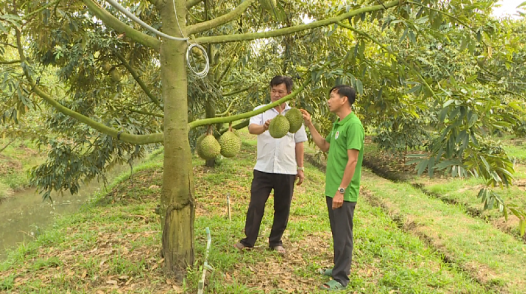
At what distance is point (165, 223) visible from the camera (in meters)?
2.77

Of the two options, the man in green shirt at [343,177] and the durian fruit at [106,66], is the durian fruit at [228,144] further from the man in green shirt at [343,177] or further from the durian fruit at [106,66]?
the durian fruit at [106,66]

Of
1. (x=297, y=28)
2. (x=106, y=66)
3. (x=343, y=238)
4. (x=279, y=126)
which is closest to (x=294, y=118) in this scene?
(x=279, y=126)

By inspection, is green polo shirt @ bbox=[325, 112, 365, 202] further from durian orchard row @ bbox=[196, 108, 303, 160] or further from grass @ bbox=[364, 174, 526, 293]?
grass @ bbox=[364, 174, 526, 293]

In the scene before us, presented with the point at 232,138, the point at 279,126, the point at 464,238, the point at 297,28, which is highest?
the point at 297,28

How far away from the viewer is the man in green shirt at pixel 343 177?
9.44 feet

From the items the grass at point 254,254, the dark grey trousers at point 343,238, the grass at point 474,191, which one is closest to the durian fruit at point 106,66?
the grass at point 254,254

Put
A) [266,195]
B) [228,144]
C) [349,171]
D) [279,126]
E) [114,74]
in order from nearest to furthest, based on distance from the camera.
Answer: [279,126] → [349,171] → [228,144] → [266,195] → [114,74]

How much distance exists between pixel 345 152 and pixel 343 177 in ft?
0.70

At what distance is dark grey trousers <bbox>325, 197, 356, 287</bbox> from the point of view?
116 inches

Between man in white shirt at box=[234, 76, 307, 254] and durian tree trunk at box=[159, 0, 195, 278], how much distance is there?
2.40ft

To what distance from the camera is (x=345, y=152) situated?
2.99m

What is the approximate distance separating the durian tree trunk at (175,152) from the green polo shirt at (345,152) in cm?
109

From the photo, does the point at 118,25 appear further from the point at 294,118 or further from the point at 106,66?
the point at 106,66

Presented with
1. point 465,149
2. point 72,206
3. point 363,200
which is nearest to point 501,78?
point 363,200
